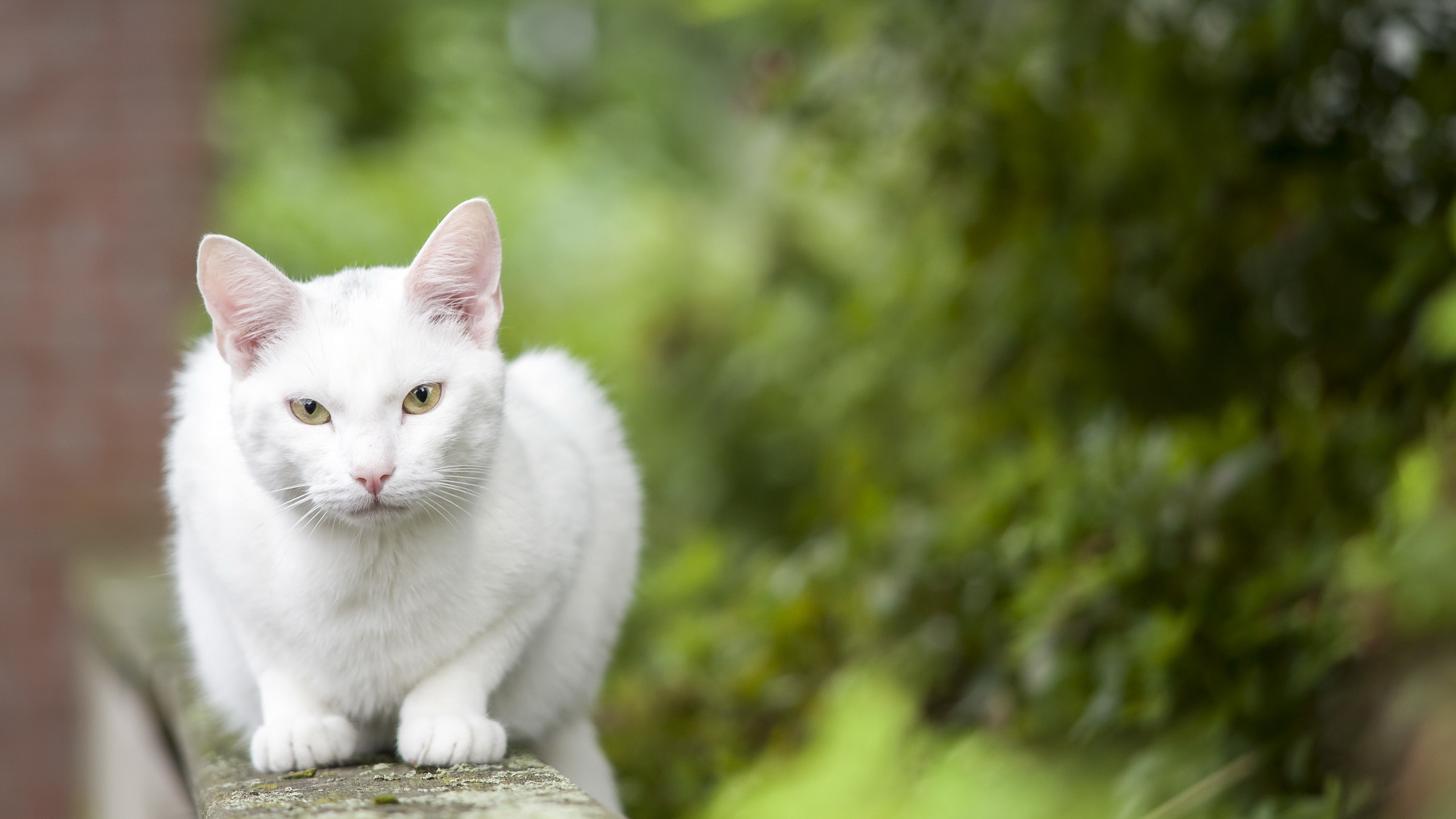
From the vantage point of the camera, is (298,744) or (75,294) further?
(75,294)

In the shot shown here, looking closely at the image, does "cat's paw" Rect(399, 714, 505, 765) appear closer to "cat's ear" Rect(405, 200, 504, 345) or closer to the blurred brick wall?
"cat's ear" Rect(405, 200, 504, 345)

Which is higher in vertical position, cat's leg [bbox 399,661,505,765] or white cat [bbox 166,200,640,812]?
white cat [bbox 166,200,640,812]

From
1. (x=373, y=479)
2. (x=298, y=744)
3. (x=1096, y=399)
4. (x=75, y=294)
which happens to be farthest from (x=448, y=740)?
(x=75, y=294)

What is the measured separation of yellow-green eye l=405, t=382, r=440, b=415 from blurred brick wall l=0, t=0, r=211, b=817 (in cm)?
289

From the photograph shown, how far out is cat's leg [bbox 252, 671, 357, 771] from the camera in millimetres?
1412

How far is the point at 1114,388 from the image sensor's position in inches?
94.6

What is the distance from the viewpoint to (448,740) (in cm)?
139

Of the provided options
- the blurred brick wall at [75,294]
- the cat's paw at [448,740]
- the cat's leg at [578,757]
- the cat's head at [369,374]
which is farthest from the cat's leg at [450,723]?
the blurred brick wall at [75,294]

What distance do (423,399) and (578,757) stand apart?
629 millimetres

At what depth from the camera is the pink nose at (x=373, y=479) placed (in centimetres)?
130

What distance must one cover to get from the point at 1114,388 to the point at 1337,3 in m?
→ 0.73

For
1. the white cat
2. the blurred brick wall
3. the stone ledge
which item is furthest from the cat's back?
the blurred brick wall

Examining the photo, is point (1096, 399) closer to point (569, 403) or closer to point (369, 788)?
point (569, 403)

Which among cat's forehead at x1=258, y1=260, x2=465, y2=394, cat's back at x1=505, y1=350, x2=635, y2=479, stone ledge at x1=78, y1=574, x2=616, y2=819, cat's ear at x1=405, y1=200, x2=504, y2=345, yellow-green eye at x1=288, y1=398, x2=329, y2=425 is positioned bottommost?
stone ledge at x1=78, y1=574, x2=616, y2=819
